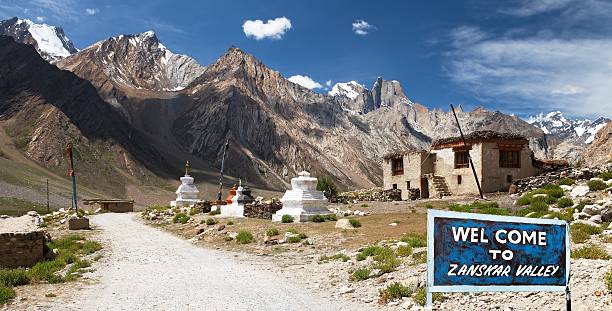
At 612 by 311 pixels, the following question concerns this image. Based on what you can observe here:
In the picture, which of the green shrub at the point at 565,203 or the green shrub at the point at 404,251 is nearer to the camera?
the green shrub at the point at 404,251

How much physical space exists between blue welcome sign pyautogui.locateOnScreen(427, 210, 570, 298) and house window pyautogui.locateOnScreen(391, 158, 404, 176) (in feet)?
138

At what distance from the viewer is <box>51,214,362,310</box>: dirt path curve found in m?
10.3

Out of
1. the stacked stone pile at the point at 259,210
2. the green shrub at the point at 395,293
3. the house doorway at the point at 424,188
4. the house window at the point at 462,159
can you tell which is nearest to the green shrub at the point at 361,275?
the green shrub at the point at 395,293

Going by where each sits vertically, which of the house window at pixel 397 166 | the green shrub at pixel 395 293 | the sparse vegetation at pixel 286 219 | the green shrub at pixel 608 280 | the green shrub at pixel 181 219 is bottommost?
the green shrub at pixel 181 219

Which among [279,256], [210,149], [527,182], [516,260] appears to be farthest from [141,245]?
[210,149]

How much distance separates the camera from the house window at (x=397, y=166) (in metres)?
49.2

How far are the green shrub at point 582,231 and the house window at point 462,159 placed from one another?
2672cm

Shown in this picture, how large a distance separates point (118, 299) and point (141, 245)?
12325 mm

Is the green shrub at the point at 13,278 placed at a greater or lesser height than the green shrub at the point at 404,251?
lesser

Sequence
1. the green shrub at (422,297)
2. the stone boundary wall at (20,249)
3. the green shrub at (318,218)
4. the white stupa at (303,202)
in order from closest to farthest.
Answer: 1. the green shrub at (422,297)
2. the stone boundary wall at (20,249)
3. the green shrub at (318,218)
4. the white stupa at (303,202)

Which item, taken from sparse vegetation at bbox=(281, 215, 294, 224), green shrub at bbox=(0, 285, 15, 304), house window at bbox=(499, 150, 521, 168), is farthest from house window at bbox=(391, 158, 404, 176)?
green shrub at bbox=(0, 285, 15, 304)

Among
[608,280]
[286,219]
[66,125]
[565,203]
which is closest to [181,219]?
[286,219]

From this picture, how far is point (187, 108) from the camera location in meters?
199

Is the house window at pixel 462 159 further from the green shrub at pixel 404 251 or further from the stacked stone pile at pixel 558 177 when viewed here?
the green shrub at pixel 404 251
